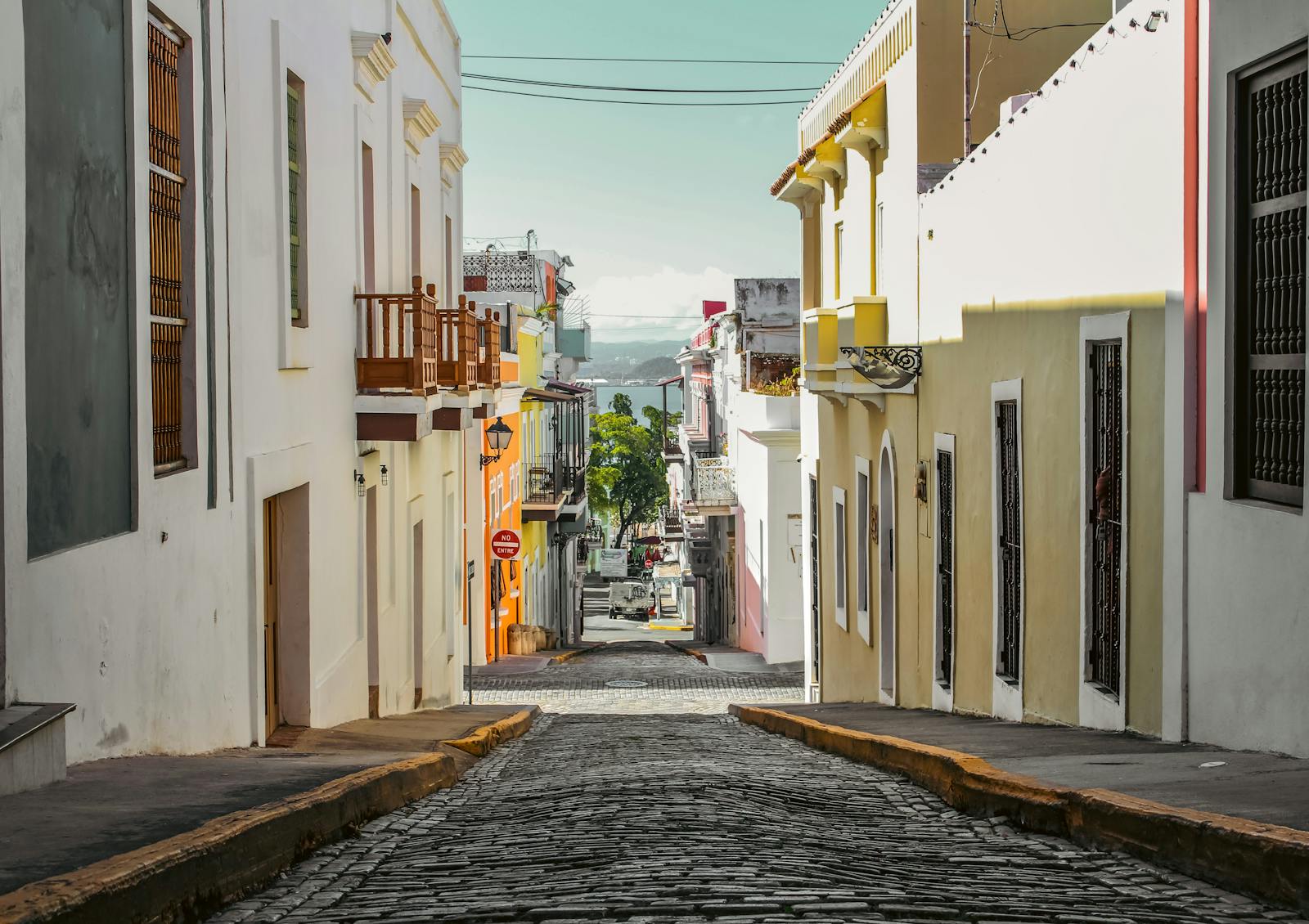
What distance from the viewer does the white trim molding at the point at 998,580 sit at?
374 inches

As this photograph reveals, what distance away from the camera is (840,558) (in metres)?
17.3

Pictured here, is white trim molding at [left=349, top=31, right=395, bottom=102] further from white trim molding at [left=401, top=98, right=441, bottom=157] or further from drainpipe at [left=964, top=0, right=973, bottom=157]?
drainpipe at [left=964, top=0, right=973, bottom=157]

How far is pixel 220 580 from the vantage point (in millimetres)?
7801

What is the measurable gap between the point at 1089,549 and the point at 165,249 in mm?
5209

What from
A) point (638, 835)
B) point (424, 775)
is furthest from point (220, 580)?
point (638, 835)

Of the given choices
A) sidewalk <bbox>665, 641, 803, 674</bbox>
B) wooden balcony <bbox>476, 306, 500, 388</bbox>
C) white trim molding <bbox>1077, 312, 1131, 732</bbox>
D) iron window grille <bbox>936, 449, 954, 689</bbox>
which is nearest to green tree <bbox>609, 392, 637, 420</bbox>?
sidewalk <bbox>665, 641, 803, 674</bbox>

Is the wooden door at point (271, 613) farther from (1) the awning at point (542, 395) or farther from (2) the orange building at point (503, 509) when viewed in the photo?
(1) the awning at point (542, 395)

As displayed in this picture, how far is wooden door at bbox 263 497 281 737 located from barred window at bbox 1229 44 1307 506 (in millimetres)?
6149

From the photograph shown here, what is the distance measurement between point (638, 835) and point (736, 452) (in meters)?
26.4

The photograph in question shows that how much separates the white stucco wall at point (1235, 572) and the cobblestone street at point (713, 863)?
3.87 ft

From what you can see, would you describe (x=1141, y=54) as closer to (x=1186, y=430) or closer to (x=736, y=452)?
(x=1186, y=430)

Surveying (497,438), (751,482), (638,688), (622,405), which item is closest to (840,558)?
(638,688)

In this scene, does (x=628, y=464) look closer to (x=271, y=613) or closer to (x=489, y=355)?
(x=489, y=355)

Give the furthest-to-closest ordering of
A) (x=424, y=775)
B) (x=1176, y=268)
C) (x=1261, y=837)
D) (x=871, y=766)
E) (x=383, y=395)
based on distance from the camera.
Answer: (x=383, y=395) < (x=871, y=766) < (x=424, y=775) < (x=1176, y=268) < (x=1261, y=837)
